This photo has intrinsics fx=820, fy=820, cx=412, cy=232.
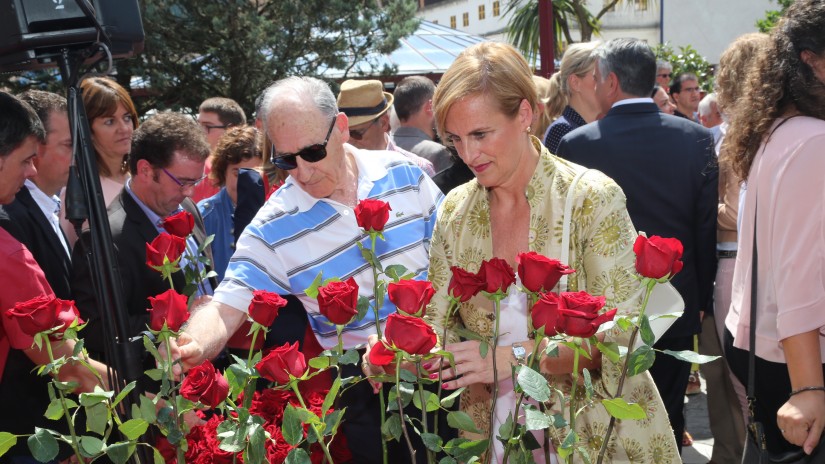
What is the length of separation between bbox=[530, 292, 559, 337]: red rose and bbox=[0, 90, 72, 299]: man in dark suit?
→ 1606 millimetres

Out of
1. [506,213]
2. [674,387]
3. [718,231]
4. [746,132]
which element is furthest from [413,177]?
[718,231]

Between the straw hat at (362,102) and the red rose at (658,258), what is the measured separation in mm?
3168

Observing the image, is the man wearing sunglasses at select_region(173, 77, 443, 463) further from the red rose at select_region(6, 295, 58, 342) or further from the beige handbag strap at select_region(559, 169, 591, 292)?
the red rose at select_region(6, 295, 58, 342)

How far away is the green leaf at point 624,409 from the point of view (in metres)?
1.16

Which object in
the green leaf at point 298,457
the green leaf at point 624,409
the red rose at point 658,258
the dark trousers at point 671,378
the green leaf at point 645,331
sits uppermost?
the red rose at point 658,258

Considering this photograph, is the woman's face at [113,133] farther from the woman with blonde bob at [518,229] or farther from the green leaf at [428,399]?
the green leaf at [428,399]

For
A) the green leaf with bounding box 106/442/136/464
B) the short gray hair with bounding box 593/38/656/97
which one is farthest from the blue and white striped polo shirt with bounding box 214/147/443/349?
the short gray hair with bounding box 593/38/656/97

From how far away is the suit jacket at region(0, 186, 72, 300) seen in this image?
259 cm

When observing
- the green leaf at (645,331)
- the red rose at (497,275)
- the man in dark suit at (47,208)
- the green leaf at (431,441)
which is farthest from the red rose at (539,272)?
the man in dark suit at (47,208)

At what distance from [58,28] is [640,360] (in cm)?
140

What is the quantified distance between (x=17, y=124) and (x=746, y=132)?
1.95m

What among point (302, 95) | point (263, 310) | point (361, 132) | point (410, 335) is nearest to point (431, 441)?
point (410, 335)

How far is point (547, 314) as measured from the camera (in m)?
1.21

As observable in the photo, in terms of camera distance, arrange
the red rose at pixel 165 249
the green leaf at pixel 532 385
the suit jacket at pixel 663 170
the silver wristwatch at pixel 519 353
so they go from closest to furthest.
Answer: the green leaf at pixel 532 385
the silver wristwatch at pixel 519 353
the red rose at pixel 165 249
the suit jacket at pixel 663 170
